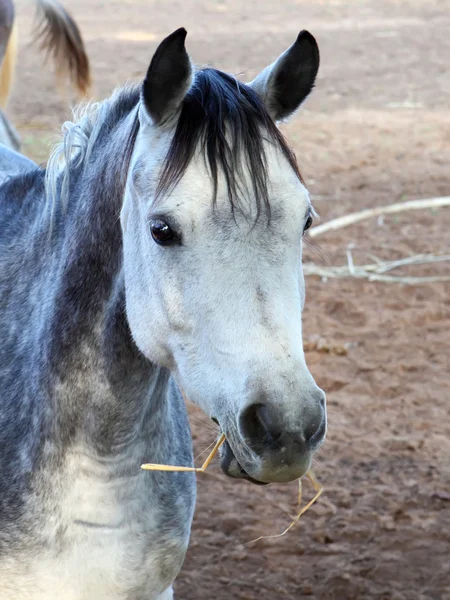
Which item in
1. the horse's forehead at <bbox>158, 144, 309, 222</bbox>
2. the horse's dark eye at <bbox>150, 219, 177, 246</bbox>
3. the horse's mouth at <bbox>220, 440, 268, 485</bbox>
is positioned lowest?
the horse's mouth at <bbox>220, 440, 268, 485</bbox>

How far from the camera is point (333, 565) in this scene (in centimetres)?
346

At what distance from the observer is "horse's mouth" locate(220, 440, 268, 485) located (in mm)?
1846

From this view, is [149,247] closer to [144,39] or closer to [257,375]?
[257,375]

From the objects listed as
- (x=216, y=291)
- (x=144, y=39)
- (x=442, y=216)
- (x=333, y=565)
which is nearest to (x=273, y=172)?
(x=216, y=291)

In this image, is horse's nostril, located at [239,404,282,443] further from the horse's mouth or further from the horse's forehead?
the horse's forehead

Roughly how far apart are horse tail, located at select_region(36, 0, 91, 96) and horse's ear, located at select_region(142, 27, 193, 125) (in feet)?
15.2

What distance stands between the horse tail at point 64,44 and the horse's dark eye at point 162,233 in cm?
474

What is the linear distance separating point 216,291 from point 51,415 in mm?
659

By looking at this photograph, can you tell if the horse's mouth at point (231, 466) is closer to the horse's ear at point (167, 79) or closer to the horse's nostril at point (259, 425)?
the horse's nostril at point (259, 425)

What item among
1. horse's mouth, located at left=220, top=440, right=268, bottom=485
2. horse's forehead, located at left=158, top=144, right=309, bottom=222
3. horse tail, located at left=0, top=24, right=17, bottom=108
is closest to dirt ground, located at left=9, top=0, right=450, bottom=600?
horse's forehead, located at left=158, top=144, right=309, bottom=222

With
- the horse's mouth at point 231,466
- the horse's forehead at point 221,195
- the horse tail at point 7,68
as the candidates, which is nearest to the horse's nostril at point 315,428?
the horse's mouth at point 231,466

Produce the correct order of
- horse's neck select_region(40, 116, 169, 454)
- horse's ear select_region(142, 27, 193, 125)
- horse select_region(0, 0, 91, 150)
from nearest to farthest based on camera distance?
horse's ear select_region(142, 27, 193, 125)
horse's neck select_region(40, 116, 169, 454)
horse select_region(0, 0, 91, 150)

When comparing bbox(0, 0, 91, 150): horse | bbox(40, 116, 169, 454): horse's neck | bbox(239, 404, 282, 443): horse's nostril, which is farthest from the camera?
bbox(0, 0, 91, 150): horse

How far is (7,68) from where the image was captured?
653 centimetres
